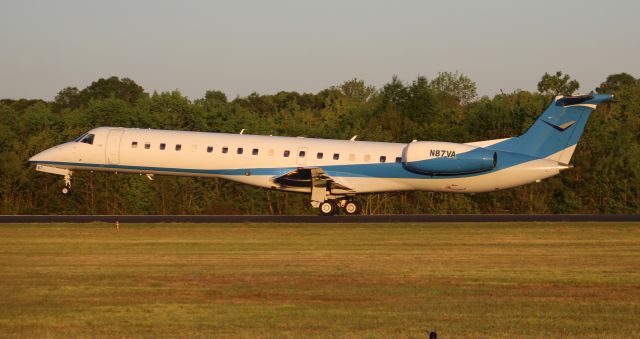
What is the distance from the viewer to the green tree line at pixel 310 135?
4472 cm

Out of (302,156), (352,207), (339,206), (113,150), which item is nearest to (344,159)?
(302,156)

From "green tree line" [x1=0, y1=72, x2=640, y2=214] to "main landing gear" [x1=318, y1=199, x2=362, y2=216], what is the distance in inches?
253

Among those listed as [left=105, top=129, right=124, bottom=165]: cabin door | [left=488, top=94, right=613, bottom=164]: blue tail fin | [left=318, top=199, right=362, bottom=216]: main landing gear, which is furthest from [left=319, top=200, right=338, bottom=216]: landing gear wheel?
[left=105, top=129, right=124, bottom=165]: cabin door

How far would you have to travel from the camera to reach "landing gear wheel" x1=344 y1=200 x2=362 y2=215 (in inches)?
1452

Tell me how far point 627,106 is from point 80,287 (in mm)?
56787

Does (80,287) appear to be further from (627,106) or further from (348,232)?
(627,106)

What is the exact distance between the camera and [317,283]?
1833cm

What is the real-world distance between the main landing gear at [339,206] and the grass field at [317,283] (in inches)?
252

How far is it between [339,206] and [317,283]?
1911cm

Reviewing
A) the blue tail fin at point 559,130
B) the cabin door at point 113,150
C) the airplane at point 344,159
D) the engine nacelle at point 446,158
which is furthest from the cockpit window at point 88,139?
the blue tail fin at point 559,130

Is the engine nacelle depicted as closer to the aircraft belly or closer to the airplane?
the airplane

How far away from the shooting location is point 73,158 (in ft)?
120

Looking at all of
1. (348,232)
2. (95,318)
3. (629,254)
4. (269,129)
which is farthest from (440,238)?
(269,129)

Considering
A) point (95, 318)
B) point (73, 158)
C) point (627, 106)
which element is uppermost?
point (627, 106)
